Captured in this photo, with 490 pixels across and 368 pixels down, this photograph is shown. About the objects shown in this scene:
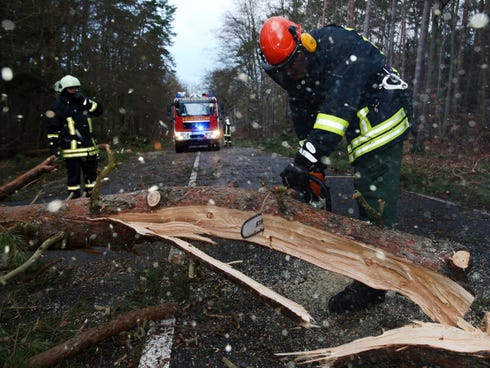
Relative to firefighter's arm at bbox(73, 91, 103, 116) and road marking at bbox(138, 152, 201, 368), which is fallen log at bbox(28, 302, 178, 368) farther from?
firefighter's arm at bbox(73, 91, 103, 116)

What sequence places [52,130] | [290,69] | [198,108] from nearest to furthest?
[290,69]
[52,130]
[198,108]

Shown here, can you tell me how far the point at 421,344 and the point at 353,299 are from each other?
0.80 meters

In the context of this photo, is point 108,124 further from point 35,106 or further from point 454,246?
point 454,246

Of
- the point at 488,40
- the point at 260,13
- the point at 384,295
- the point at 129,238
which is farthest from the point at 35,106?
the point at 488,40

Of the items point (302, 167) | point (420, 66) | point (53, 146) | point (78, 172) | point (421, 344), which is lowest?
point (421, 344)

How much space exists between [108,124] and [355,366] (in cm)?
2517

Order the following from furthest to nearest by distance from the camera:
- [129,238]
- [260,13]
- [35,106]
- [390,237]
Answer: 1. [260,13]
2. [35,106]
3. [129,238]
4. [390,237]

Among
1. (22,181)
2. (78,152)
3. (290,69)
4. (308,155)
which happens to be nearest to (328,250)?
(308,155)

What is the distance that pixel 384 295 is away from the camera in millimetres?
2648

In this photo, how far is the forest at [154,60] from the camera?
1323 cm

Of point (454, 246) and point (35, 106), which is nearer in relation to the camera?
point (454, 246)

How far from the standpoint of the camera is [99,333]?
83.4 inches

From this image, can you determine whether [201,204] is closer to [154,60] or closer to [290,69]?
[290,69]

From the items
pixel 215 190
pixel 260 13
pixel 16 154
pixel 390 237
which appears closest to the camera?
pixel 390 237
